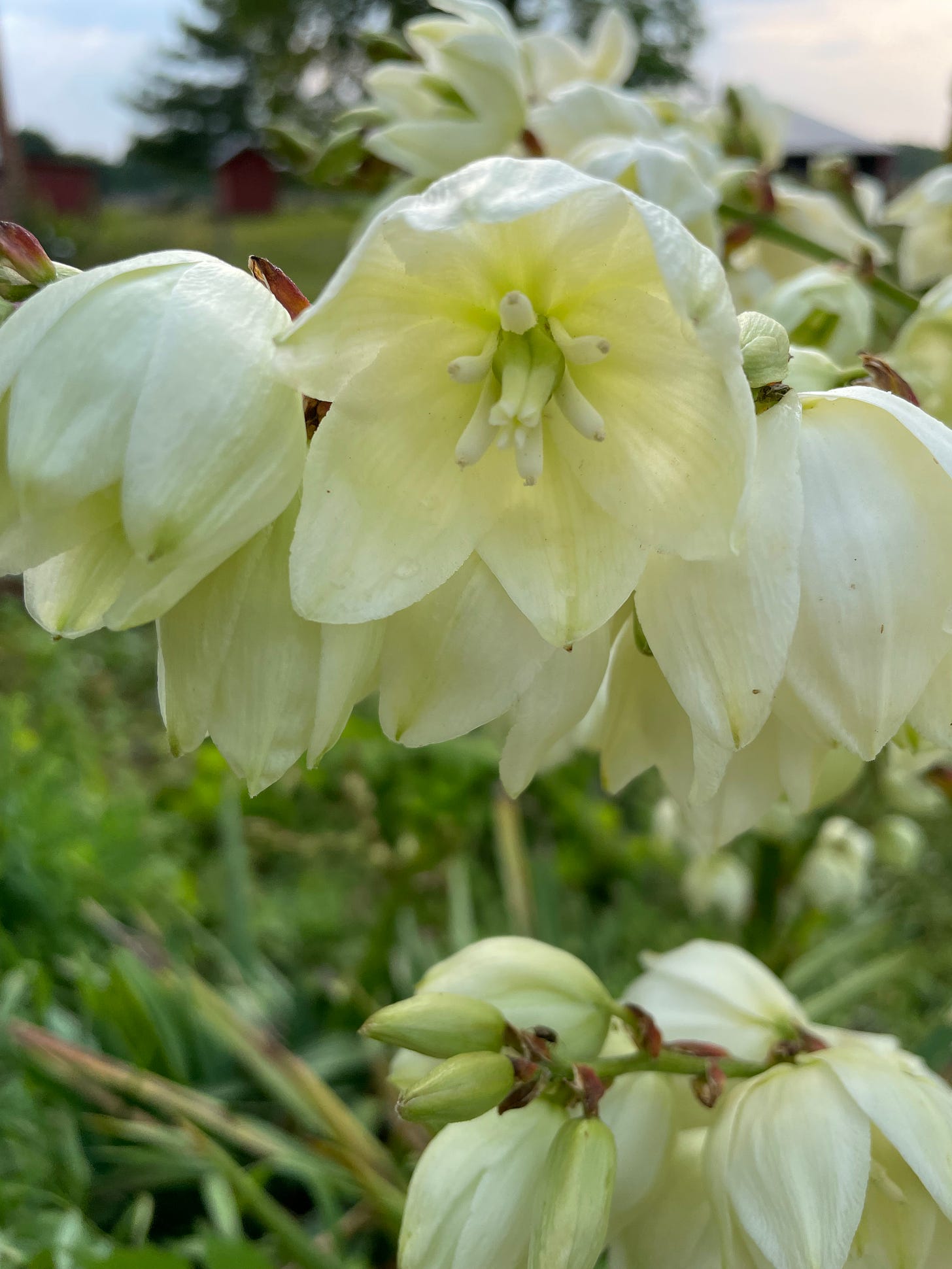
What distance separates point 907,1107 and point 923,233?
1.69 ft

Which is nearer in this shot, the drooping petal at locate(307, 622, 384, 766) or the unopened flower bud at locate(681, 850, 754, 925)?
the drooping petal at locate(307, 622, 384, 766)

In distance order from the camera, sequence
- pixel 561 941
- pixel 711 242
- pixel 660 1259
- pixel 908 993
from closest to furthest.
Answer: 1. pixel 660 1259
2. pixel 711 242
3. pixel 561 941
4. pixel 908 993

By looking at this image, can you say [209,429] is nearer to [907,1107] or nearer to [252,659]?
[252,659]

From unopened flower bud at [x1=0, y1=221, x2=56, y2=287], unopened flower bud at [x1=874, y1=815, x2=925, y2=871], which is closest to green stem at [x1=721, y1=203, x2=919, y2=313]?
unopened flower bud at [x1=0, y1=221, x2=56, y2=287]

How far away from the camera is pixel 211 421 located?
228 mm

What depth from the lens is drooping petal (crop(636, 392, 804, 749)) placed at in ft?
0.78

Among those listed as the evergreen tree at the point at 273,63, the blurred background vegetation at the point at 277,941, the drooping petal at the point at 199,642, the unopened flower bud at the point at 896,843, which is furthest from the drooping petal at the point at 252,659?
the evergreen tree at the point at 273,63

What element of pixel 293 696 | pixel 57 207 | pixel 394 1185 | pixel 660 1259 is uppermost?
pixel 293 696

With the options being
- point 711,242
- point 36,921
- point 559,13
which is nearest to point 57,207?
point 559,13

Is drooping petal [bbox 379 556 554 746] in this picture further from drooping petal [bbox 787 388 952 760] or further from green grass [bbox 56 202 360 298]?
green grass [bbox 56 202 360 298]

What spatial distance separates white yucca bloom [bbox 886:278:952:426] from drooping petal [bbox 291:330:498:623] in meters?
0.23

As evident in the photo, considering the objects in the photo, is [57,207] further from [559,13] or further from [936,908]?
[936,908]

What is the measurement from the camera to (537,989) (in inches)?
14.2

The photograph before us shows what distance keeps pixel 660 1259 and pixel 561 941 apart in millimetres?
506
